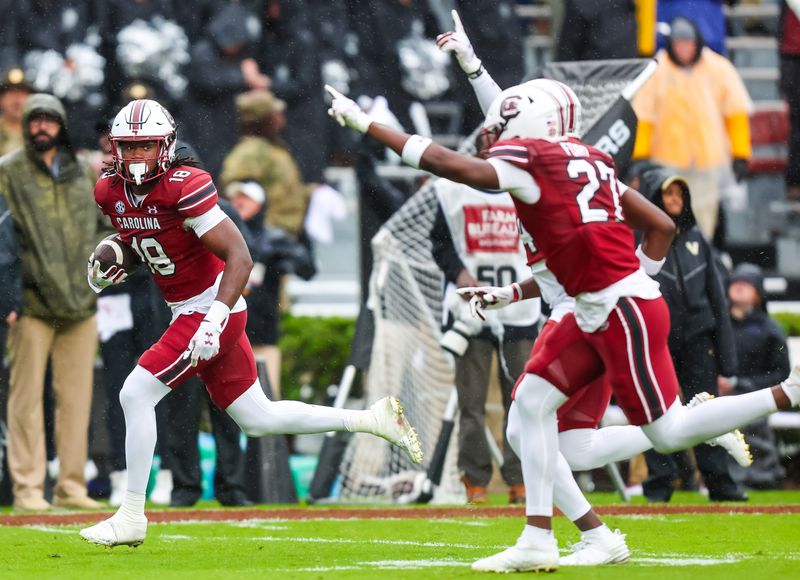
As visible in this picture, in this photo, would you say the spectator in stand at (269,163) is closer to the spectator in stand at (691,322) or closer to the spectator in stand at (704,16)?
the spectator in stand at (704,16)

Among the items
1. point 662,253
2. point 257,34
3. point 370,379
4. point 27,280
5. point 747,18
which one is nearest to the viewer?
point 662,253

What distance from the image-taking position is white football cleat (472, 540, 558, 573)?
598 centimetres

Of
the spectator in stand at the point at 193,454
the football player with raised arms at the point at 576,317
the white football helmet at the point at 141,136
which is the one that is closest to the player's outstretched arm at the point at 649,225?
the football player with raised arms at the point at 576,317

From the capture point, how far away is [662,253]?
264 inches

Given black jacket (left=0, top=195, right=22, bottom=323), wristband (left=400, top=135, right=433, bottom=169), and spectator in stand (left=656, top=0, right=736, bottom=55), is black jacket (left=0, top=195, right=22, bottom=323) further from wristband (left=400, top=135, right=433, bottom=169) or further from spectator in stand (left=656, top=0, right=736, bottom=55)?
spectator in stand (left=656, top=0, right=736, bottom=55)

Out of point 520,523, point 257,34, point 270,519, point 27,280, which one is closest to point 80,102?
point 257,34

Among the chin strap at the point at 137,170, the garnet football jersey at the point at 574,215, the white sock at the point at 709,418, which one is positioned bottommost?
the white sock at the point at 709,418

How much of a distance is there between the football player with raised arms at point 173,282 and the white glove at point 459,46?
1.21 metres

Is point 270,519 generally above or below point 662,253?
below

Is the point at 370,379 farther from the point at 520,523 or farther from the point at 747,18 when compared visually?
the point at 747,18

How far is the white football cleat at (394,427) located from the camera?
755 centimetres

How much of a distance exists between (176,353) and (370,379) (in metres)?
3.77

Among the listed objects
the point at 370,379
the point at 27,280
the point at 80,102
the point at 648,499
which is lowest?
the point at 648,499

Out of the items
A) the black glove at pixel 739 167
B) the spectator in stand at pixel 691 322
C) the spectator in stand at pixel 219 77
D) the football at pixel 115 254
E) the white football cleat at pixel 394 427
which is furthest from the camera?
the spectator in stand at pixel 219 77
